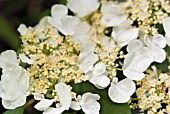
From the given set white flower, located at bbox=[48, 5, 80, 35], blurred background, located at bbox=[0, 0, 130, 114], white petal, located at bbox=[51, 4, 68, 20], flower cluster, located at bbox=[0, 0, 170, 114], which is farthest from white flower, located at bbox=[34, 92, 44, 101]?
blurred background, located at bbox=[0, 0, 130, 114]

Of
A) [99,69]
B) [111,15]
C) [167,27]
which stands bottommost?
[99,69]

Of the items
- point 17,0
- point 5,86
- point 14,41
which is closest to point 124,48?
point 5,86

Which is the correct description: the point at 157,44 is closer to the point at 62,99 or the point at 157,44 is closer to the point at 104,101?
the point at 104,101

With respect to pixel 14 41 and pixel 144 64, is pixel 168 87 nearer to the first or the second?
pixel 144 64

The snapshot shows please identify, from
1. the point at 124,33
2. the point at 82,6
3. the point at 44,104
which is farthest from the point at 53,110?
the point at 82,6

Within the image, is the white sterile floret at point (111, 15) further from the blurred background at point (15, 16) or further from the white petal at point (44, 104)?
the blurred background at point (15, 16)

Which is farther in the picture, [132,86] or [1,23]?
[1,23]

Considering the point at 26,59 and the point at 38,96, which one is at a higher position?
the point at 26,59
